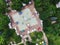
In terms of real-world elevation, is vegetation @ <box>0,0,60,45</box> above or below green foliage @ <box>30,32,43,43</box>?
above

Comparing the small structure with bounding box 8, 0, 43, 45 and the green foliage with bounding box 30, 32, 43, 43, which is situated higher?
the small structure with bounding box 8, 0, 43, 45

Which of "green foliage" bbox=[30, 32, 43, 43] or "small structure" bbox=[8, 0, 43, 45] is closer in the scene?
"green foliage" bbox=[30, 32, 43, 43]

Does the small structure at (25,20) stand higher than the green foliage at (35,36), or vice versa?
the small structure at (25,20)

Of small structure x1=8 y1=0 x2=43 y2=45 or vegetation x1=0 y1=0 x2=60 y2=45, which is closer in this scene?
vegetation x1=0 y1=0 x2=60 y2=45

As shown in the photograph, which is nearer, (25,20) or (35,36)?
(35,36)

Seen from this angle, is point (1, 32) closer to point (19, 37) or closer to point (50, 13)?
point (19, 37)

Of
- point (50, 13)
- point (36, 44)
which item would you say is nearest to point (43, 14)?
point (50, 13)

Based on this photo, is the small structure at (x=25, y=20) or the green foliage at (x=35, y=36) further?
the small structure at (x=25, y=20)

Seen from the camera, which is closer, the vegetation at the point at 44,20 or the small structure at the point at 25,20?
the vegetation at the point at 44,20
